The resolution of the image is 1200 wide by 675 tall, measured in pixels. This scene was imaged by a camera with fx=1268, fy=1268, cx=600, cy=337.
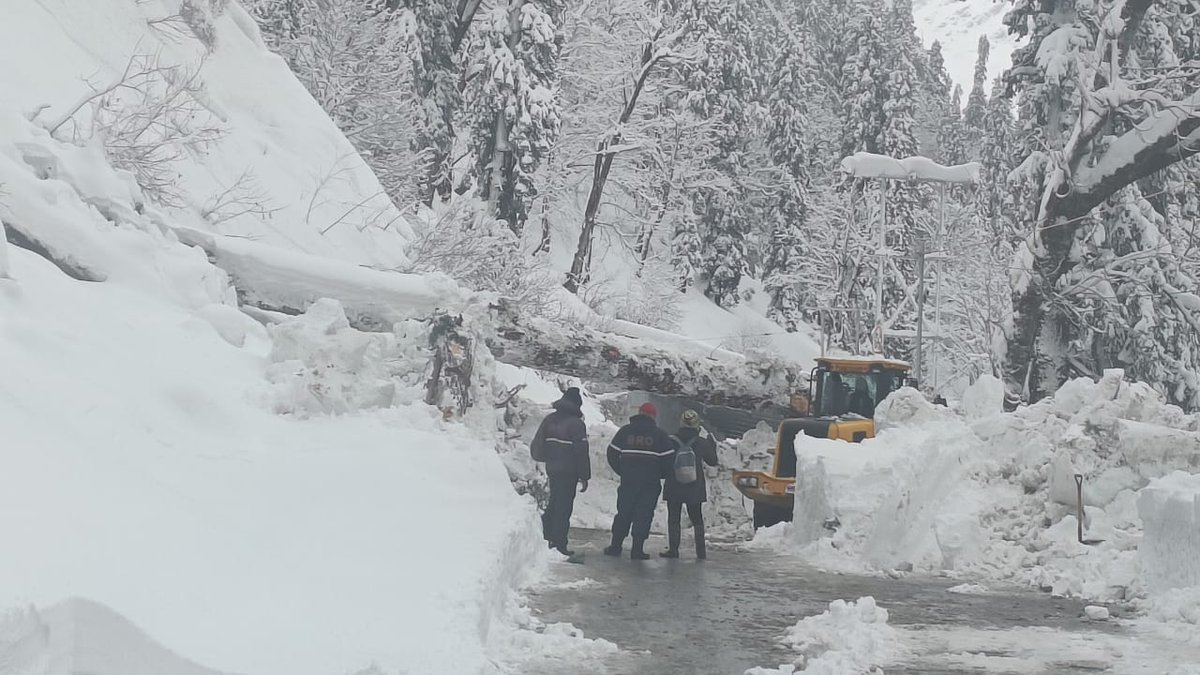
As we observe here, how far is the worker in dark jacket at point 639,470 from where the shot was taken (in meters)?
12.8

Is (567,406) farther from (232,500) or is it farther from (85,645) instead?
(85,645)

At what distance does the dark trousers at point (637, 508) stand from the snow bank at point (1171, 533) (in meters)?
4.55

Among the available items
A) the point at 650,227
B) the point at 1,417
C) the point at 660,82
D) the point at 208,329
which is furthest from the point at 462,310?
the point at 650,227

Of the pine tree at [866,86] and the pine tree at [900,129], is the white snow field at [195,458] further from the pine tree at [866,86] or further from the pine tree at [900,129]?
the pine tree at [866,86]

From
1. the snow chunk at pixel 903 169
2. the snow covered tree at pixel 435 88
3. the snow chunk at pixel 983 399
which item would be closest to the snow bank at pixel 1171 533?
the snow chunk at pixel 983 399

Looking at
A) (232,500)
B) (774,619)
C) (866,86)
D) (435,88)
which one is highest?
(866,86)

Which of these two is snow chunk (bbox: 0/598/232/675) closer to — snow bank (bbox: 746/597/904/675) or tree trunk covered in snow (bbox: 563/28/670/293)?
snow bank (bbox: 746/597/904/675)

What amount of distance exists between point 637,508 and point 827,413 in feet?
17.4

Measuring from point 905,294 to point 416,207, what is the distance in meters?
25.2

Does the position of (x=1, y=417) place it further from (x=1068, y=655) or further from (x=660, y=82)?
(x=660, y=82)

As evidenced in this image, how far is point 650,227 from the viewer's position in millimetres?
42969

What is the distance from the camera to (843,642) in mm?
8422

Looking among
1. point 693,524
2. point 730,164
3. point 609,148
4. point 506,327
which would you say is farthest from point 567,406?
point 730,164

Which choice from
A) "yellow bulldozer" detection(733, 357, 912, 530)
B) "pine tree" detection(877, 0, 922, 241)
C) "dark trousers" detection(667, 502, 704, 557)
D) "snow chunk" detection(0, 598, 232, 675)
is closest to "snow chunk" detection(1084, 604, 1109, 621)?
"dark trousers" detection(667, 502, 704, 557)
